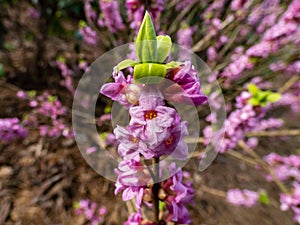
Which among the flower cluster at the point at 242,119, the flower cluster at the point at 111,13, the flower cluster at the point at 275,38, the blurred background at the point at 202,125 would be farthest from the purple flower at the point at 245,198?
the flower cluster at the point at 111,13

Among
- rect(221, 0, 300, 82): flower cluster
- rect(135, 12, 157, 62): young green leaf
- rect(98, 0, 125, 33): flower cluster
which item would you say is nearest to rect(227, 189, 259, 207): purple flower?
rect(221, 0, 300, 82): flower cluster

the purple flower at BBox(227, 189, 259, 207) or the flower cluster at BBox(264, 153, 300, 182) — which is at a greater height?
the flower cluster at BBox(264, 153, 300, 182)

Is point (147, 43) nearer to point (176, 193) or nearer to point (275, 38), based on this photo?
point (176, 193)

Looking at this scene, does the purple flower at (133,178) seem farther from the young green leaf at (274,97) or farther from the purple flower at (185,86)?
the young green leaf at (274,97)

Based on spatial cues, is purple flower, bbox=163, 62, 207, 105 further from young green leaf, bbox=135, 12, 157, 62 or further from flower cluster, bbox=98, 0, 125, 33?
flower cluster, bbox=98, 0, 125, 33

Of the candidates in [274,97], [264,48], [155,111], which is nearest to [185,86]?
[155,111]

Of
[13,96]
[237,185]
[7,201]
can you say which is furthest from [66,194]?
[237,185]

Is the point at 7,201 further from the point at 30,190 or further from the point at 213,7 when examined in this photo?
the point at 213,7
